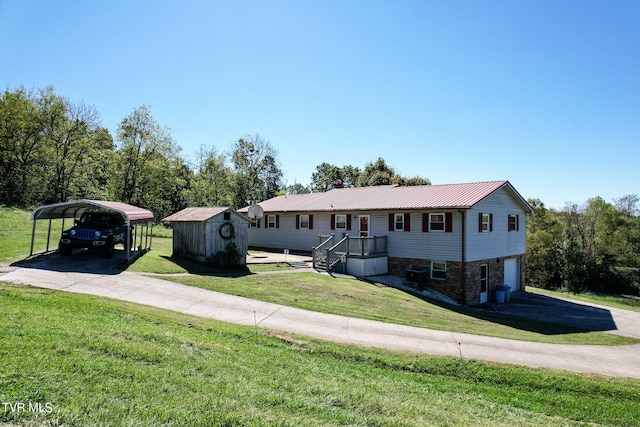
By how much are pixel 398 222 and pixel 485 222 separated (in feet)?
16.0

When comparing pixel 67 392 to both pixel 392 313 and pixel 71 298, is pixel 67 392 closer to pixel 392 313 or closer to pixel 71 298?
pixel 71 298

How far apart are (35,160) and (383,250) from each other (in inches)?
1442

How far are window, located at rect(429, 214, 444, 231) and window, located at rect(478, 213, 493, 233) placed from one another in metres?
2.22

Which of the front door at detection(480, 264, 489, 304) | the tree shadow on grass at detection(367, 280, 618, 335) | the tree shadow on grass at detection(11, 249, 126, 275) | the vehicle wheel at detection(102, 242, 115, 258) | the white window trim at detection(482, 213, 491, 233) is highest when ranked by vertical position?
the white window trim at detection(482, 213, 491, 233)

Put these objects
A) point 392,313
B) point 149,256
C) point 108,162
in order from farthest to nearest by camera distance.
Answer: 1. point 108,162
2. point 149,256
3. point 392,313

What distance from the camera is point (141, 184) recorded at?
1711 inches

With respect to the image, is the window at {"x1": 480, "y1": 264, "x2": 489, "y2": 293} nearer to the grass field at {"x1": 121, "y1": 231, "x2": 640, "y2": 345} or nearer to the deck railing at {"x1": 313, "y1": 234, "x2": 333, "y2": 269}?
the grass field at {"x1": 121, "y1": 231, "x2": 640, "y2": 345}

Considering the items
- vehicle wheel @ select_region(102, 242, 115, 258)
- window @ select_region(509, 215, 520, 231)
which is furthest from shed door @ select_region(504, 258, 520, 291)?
vehicle wheel @ select_region(102, 242, 115, 258)

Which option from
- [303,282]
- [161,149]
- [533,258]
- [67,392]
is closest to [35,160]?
[161,149]

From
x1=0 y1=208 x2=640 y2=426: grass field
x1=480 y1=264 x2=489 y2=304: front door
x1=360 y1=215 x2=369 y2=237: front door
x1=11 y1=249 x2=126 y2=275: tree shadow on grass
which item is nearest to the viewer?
x1=0 y1=208 x2=640 y2=426: grass field

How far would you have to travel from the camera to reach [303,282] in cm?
1753

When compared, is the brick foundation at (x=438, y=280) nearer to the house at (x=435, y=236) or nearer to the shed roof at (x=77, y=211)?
the house at (x=435, y=236)

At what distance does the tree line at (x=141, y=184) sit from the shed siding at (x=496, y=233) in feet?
57.2

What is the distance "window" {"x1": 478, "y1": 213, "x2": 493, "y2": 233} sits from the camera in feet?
69.9
